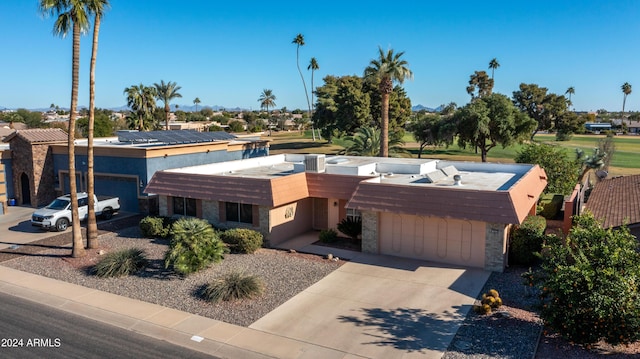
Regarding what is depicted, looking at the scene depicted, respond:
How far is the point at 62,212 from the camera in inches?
1013

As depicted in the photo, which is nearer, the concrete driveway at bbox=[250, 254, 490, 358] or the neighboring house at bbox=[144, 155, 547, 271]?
the concrete driveway at bbox=[250, 254, 490, 358]

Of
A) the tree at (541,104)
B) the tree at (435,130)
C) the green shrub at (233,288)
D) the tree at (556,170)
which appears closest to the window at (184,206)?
the green shrub at (233,288)

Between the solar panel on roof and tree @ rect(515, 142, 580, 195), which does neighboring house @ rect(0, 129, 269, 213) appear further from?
tree @ rect(515, 142, 580, 195)

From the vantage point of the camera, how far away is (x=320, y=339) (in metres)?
13.1

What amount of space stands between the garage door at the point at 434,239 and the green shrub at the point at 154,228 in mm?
10883

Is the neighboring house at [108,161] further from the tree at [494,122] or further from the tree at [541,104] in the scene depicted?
the tree at [541,104]

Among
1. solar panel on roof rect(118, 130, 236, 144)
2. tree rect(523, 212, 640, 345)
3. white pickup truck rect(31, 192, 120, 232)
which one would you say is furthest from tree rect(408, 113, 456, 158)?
tree rect(523, 212, 640, 345)

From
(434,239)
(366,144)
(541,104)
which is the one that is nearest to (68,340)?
(434,239)

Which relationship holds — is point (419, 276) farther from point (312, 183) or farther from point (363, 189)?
point (312, 183)

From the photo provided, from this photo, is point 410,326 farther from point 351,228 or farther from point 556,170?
point 556,170

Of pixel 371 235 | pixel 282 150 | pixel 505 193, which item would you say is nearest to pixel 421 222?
pixel 371 235

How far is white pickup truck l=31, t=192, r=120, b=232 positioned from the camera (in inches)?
991

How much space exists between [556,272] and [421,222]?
836 centimetres

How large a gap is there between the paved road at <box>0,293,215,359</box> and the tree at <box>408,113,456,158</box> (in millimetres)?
45655
